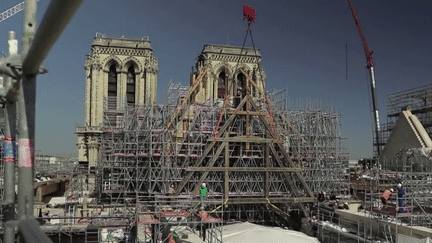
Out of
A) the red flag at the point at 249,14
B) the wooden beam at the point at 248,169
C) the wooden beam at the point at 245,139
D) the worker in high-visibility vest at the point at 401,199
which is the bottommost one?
the worker in high-visibility vest at the point at 401,199

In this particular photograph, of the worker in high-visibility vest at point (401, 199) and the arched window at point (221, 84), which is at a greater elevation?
the arched window at point (221, 84)

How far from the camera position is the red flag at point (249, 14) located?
25.2 m

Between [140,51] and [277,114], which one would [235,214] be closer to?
[277,114]

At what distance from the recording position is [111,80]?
141ft

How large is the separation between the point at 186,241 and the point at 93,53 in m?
28.8

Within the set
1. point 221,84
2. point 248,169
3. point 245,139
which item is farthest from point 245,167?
point 221,84

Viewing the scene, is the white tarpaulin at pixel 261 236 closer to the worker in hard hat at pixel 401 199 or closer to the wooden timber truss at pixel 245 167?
the worker in hard hat at pixel 401 199

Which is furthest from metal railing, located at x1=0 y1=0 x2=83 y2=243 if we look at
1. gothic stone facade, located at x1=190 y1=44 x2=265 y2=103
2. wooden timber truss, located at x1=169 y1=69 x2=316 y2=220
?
gothic stone facade, located at x1=190 y1=44 x2=265 y2=103

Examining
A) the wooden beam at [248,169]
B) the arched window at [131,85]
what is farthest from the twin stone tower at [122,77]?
the wooden beam at [248,169]

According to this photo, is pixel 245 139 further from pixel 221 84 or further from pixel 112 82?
pixel 112 82

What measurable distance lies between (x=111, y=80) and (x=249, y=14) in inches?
883

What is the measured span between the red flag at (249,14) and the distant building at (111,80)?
17.8 m

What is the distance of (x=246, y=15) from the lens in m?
25.3

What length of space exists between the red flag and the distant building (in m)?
17.8
